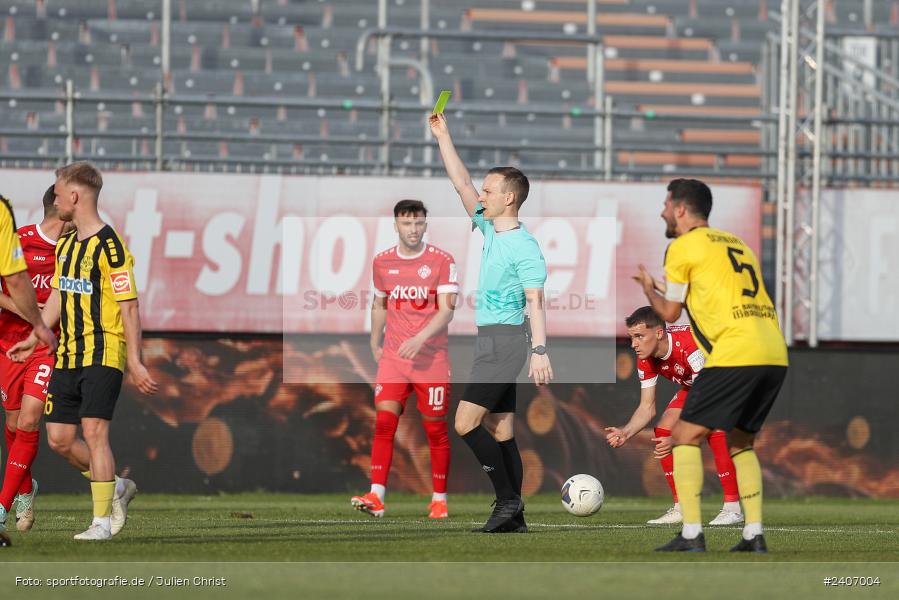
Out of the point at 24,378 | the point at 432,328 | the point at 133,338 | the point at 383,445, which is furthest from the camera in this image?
the point at 383,445

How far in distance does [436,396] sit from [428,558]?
451cm

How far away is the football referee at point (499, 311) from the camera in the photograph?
877 cm

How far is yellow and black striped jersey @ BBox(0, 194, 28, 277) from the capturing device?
24.6ft

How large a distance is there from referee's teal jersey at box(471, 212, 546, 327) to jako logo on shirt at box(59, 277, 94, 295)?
2.31m

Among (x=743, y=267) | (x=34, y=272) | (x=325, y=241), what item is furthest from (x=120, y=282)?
(x=325, y=241)

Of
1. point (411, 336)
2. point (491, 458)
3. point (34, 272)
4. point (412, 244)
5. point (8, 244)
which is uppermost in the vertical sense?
point (412, 244)

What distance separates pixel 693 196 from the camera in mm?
7582

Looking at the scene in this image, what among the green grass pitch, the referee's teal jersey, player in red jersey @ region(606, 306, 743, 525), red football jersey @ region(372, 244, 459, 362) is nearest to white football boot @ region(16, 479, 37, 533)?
the green grass pitch

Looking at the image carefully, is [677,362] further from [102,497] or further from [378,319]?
[102,497]

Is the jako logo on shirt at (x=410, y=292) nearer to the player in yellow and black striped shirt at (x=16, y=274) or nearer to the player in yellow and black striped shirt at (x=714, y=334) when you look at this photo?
the player in yellow and black striped shirt at (x=714, y=334)

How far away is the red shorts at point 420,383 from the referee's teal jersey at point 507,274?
2730 millimetres

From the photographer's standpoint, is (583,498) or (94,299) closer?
(94,299)

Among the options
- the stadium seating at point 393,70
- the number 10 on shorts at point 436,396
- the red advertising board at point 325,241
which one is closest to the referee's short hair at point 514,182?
the number 10 on shorts at point 436,396

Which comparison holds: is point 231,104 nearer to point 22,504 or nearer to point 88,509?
point 88,509
